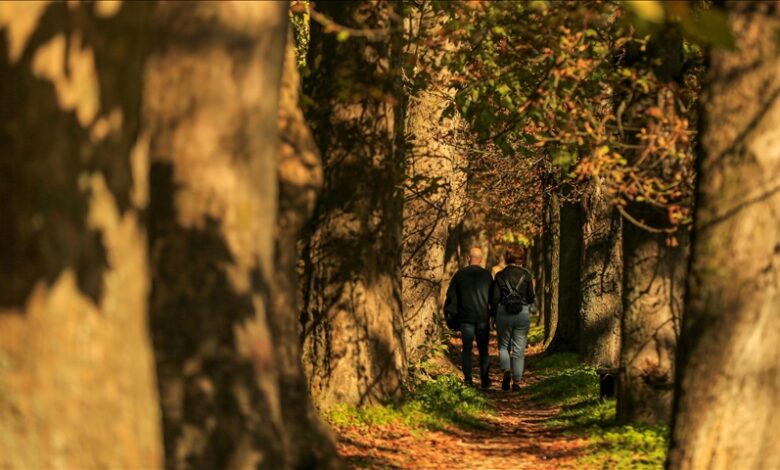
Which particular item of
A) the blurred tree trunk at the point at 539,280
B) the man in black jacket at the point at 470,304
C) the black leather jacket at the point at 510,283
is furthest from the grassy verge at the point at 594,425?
the blurred tree trunk at the point at 539,280

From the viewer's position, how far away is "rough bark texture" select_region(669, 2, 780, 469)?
7258 millimetres

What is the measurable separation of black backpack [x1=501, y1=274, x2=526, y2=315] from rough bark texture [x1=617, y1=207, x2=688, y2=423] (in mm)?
5791

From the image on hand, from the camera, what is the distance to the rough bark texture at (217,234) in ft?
19.4

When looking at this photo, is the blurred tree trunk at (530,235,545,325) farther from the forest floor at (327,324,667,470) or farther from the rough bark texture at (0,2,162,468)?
the rough bark texture at (0,2,162,468)

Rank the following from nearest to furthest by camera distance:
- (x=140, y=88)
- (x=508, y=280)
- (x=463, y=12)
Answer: (x=140, y=88)
(x=463, y=12)
(x=508, y=280)

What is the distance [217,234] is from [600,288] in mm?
16578

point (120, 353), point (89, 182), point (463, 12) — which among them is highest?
point (463, 12)

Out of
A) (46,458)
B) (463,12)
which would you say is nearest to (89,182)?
(46,458)

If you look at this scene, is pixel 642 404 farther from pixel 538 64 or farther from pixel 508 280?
pixel 508 280

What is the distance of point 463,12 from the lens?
1212 cm

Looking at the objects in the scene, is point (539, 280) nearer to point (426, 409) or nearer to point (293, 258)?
point (426, 409)

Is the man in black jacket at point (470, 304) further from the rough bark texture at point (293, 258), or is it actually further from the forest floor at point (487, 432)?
the rough bark texture at point (293, 258)

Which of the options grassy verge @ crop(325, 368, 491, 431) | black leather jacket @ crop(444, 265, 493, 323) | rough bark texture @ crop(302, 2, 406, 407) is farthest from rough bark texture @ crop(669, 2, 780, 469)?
black leather jacket @ crop(444, 265, 493, 323)

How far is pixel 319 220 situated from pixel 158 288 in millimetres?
6622
